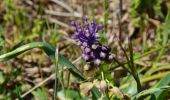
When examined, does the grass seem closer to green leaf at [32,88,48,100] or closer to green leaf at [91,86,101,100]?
green leaf at [32,88,48,100]

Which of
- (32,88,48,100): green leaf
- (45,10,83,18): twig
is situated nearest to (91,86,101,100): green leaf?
(32,88,48,100): green leaf

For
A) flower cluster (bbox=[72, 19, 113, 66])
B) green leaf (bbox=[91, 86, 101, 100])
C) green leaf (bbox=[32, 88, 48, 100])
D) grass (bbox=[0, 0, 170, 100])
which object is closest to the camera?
flower cluster (bbox=[72, 19, 113, 66])

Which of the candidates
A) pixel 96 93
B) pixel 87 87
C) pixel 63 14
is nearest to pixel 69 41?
pixel 63 14

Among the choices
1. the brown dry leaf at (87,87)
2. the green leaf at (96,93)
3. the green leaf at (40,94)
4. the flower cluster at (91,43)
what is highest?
the flower cluster at (91,43)

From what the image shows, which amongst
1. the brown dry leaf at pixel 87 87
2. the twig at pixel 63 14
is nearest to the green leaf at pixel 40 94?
the brown dry leaf at pixel 87 87

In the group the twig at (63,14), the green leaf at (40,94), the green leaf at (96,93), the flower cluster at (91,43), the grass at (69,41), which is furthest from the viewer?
the twig at (63,14)

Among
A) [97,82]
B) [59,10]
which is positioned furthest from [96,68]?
[59,10]

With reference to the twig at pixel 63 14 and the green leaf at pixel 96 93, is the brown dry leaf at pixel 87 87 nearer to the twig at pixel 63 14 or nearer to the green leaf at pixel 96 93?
the green leaf at pixel 96 93

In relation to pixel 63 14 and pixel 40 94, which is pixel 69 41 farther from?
pixel 40 94

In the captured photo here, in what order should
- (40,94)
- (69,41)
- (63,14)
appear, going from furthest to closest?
(63,14) < (69,41) < (40,94)
